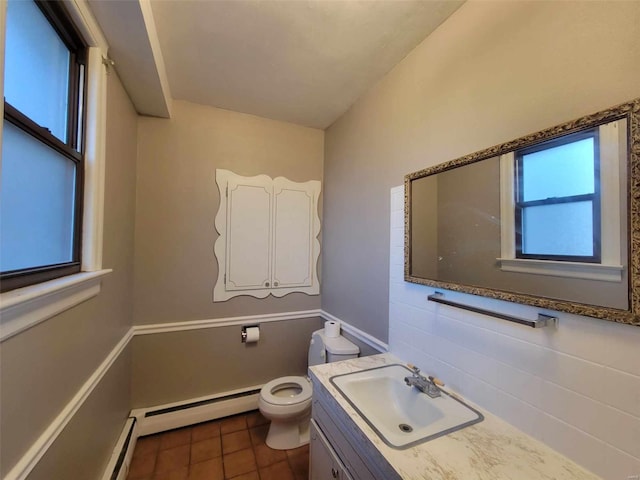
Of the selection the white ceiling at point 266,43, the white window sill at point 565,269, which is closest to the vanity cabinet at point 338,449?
the white window sill at point 565,269

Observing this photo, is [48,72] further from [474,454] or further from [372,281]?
[474,454]

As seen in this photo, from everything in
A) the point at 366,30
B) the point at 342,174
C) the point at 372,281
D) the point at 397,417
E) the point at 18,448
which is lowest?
the point at 397,417

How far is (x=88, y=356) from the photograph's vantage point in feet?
3.68

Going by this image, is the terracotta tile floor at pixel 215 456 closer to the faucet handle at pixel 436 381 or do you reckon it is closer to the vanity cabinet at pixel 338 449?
the vanity cabinet at pixel 338 449

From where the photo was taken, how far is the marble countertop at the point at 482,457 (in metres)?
0.73

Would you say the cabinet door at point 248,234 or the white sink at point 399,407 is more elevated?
the cabinet door at point 248,234

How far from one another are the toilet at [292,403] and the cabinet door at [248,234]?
751 millimetres

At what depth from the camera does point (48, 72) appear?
3.13ft

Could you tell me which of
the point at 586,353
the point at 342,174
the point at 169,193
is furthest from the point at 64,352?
the point at 342,174

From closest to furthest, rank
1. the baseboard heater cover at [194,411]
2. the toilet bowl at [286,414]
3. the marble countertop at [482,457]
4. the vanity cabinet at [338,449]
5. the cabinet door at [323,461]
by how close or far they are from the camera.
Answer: the marble countertop at [482,457] → the vanity cabinet at [338,449] → the cabinet door at [323,461] → the toilet bowl at [286,414] → the baseboard heater cover at [194,411]

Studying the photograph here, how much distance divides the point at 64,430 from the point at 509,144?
190 centimetres

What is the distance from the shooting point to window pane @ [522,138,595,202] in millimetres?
766

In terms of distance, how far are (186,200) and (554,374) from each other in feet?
7.34

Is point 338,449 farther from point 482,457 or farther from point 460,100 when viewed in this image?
point 460,100
